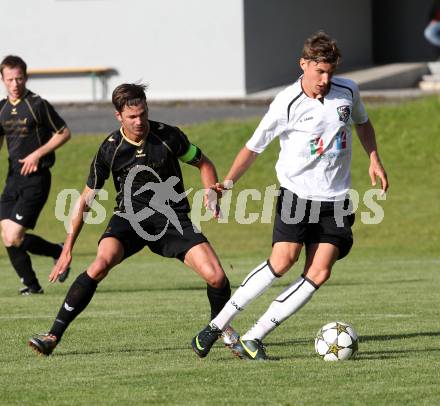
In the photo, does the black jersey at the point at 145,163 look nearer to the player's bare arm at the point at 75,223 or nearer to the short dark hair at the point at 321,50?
the player's bare arm at the point at 75,223

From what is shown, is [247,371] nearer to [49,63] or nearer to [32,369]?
[32,369]

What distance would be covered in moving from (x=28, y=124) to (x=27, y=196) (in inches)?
31.0

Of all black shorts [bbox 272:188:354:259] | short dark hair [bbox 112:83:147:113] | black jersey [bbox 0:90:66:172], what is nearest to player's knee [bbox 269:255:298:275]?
black shorts [bbox 272:188:354:259]

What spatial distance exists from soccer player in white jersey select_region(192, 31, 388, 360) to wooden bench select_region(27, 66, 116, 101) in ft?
89.2

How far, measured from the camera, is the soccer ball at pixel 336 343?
333 inches

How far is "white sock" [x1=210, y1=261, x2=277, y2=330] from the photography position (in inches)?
335

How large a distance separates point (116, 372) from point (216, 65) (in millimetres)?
26822

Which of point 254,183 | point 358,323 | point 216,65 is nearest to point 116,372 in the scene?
point 358,323

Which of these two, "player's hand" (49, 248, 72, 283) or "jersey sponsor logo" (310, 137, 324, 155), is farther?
"player's hand" (49, 248, 72, 283)

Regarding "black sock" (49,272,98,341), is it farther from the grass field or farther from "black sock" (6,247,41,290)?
"black sock" (6,247,41,290)

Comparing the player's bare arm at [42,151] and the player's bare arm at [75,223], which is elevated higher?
the player's bare arm at [75,223]

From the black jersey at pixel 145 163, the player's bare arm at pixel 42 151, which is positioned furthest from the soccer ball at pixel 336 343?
the player's bare arm at pixel 42 151

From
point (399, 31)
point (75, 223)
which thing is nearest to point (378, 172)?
point (75, 223)

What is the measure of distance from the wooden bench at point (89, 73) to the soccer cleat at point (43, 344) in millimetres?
26930
